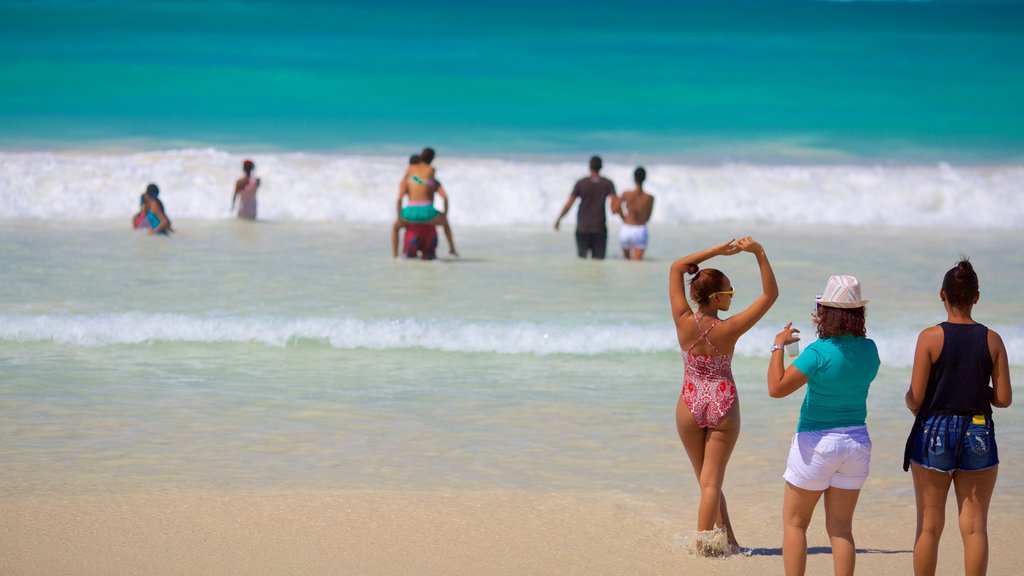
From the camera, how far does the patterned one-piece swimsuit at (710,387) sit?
434cm

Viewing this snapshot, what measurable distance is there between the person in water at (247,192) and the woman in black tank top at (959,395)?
16919 millimetres

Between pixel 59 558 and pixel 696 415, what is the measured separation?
2474mm

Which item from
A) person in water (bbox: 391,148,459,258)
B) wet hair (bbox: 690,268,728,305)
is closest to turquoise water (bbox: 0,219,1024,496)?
person in water (bbox: 391,148,459,258)

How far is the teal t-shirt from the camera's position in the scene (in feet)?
12.4

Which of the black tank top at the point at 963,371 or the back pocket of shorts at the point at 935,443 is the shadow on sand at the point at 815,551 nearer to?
the back pocket of shorts at the point at 935,443

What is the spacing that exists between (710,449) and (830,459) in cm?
65

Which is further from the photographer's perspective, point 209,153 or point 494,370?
point 209,153

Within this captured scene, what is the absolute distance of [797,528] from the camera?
12.8 feet

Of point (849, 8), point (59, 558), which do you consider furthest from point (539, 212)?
point (849, 8)

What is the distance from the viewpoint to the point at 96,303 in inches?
419

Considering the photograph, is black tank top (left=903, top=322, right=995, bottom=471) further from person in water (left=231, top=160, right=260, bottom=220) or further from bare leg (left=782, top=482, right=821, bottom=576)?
person in water (left=231, top=160, right=260, bottom=220)

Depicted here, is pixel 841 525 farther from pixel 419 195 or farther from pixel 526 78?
pixel 526 78

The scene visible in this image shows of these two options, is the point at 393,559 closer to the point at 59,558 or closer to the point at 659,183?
the point at 59,558

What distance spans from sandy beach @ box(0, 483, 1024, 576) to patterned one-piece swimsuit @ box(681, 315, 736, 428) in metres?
0.58
